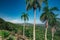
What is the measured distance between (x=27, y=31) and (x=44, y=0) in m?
29.2

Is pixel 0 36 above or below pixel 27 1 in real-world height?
below

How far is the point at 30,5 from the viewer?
34.5m

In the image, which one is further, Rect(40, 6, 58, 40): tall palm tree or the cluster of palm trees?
Rect(40, 6, 58, 40): tall palm tree

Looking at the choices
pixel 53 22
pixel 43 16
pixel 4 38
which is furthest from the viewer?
pixel 53 22

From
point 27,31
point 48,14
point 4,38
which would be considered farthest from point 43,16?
point 27,31

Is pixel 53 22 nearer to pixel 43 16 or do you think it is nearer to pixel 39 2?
pixel 43 16

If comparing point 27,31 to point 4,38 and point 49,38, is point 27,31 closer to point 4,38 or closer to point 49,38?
point 49,38

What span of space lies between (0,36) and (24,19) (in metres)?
29.2

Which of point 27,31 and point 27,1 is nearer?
point 27,1

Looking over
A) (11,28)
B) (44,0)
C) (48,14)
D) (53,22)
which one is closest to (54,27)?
(53,22)

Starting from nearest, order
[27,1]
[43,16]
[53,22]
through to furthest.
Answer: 1. [27,1]
2. [43,16]
3. [53,22]

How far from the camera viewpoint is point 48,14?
4572 cm

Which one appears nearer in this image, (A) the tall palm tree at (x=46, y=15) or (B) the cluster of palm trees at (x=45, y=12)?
(B) the cluster of palm trees at (x=45, y=12)

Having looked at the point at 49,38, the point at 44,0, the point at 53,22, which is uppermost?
the point at 44,0
